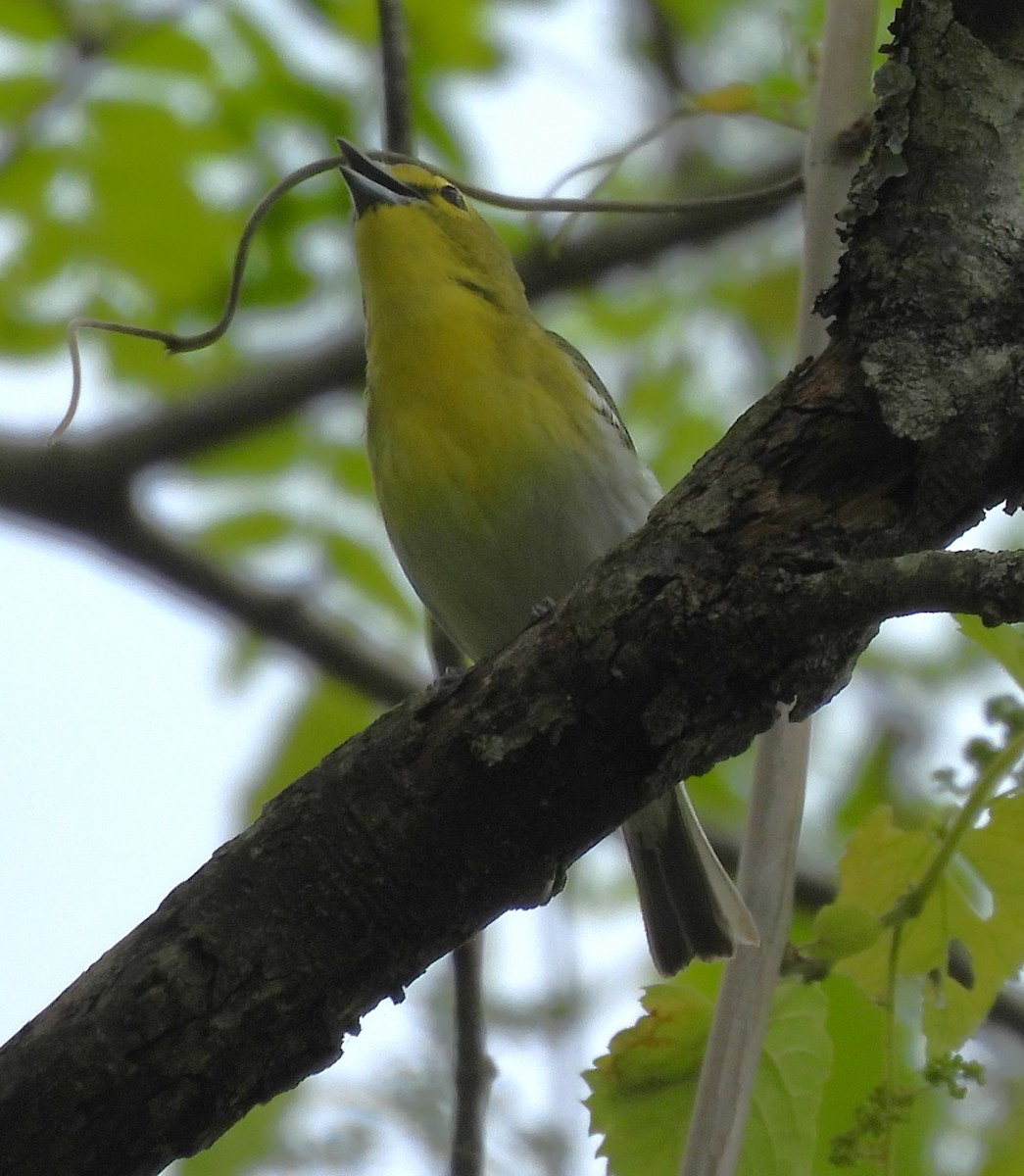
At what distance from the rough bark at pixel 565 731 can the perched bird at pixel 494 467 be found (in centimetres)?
173

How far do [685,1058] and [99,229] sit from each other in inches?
117

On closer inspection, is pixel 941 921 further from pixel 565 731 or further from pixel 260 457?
pixel 260 457

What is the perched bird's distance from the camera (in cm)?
420

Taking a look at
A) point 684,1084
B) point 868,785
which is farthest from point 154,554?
point 684,1084

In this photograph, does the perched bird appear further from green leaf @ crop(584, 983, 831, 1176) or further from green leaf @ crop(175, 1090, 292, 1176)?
green leaf @ crop(584, 983, 831, 1176)

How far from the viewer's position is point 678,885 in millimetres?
4418

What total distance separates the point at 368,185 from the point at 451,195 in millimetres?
564

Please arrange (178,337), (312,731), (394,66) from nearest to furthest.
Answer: (178,337) < (394,66) < (312,731)

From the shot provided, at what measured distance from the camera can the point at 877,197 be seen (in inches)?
96.0

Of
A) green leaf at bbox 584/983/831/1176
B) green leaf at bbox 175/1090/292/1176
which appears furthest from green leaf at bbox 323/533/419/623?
green leaf at bbox 584/983/831/1176

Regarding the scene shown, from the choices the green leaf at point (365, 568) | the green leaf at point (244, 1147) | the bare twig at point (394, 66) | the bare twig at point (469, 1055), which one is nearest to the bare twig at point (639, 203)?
the bare twig at point (394, 66)

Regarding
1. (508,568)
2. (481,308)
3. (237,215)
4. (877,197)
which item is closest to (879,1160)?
(877,197)

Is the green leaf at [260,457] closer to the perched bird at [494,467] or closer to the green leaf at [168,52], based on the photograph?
the perched bird at [494,467]

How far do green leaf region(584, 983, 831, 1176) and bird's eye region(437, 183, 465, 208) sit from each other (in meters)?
3.04
